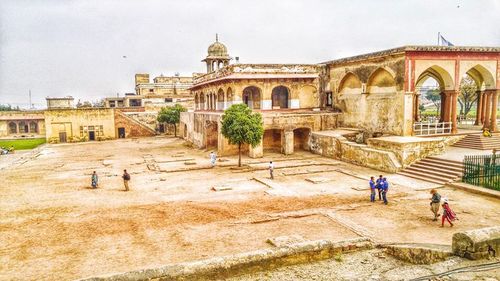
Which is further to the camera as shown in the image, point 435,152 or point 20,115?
point 20,115

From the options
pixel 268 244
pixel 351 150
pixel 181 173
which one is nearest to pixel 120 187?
pixel 181 173

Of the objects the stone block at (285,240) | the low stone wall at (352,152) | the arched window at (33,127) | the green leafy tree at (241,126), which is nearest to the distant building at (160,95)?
the arched window at (33,127)

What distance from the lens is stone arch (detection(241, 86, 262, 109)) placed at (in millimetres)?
29734

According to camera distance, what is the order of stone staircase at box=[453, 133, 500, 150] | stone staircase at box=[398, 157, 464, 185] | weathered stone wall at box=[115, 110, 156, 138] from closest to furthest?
stone staircase at box=[398, 157, 464, 185] < stone staircase at box=[453, 133, 500, 150] < weathered stone wall at box=[115, 110, 156, 138]

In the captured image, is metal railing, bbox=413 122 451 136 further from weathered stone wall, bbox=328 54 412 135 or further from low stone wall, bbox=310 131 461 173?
low stone wall, bbox=310 131 461 173

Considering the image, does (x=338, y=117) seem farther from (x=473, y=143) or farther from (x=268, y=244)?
(x=268, y=244)

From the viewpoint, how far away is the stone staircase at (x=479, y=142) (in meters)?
21.1

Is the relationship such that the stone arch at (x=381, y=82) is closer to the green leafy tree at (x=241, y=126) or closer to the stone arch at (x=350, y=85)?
the stone arch at (x=350, y=85)

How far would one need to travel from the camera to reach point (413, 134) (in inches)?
902

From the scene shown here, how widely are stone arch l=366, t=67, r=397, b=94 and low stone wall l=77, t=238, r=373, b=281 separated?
55.4ft

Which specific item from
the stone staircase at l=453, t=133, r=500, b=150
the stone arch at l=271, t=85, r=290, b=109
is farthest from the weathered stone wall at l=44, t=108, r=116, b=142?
the stone staircase at l=453, t=133, r=500, b=150

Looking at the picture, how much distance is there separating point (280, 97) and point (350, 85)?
19.0 ft

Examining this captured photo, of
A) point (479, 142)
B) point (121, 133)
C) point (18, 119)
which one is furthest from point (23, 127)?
point (479, 142)

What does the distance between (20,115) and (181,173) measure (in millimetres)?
47881
